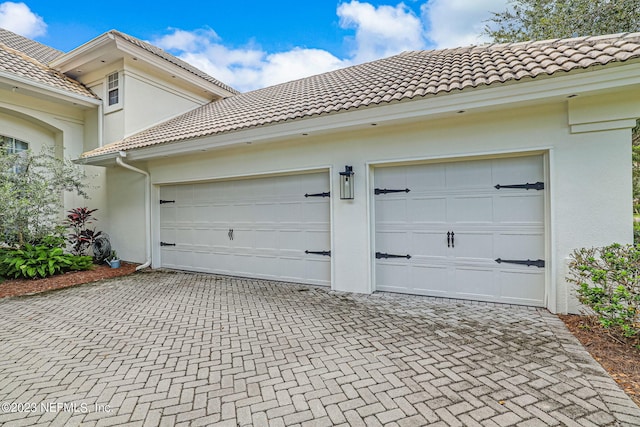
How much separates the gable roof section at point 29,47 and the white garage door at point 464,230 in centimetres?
1223

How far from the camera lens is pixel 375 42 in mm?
11906

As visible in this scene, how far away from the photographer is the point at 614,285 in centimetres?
361

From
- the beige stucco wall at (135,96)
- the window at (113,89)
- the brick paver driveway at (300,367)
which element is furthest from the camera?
the window at (113,89)

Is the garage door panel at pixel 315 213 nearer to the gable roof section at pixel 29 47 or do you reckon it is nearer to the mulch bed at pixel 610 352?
the mulch bed at pixel 610 352

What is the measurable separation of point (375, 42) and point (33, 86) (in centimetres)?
1082

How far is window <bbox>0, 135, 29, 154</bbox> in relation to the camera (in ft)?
26.6

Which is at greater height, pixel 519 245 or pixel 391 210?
pixel 391 210

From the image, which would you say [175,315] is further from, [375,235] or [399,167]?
[399,167]

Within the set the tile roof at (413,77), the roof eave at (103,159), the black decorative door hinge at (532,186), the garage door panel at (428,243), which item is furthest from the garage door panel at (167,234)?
the black decorative door hinge at (532,186)

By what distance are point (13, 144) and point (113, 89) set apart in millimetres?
2976

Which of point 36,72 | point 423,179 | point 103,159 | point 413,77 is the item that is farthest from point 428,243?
point 36,72

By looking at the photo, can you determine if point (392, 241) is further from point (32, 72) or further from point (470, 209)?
point (32, 72)

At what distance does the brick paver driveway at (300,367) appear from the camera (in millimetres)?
2211

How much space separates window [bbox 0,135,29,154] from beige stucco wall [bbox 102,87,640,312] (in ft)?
21.7
